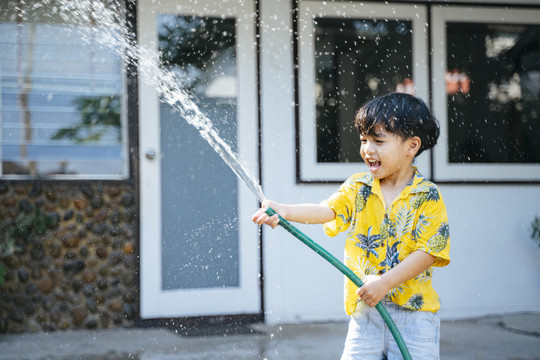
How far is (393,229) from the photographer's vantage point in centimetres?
199

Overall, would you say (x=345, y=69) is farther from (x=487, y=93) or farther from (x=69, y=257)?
(x=69, y=257)

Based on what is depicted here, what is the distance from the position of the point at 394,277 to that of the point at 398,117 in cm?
49

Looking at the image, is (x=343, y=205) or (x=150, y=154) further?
(x=150, y=154)

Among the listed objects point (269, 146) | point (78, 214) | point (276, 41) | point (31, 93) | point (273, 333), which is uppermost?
point (276, 41)

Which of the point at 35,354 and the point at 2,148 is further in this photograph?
the point at 2,148

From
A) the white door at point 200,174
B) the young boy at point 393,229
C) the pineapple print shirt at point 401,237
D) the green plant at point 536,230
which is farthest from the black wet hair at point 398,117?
the green plant at point 536,230

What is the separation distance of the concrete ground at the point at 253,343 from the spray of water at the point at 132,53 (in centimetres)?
109

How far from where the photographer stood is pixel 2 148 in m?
4.43

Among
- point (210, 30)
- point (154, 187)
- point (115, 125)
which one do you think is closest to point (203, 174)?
point (154, 187)

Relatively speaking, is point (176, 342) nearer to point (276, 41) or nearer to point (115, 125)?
point (115, 125)

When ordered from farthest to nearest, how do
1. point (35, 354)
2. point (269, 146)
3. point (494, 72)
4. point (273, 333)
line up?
point (494, 72)
point (269, 146)
point (273, 333)
point (35, 354)

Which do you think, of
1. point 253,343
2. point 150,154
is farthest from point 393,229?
point 150,154

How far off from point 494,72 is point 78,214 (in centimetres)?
320

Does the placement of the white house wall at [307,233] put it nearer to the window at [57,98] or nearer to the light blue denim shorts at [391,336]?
the window at [57,98]
